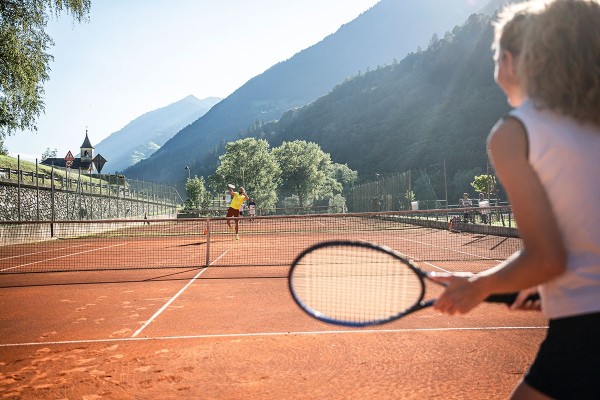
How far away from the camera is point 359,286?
2543 millimetres

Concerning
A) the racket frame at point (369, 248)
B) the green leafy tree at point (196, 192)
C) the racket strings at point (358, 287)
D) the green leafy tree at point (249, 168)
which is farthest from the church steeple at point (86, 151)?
the racket frame at point (369, 248)

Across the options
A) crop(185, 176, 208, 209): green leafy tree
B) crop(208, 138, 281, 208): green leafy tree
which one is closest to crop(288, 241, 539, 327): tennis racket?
crop(185, 176, 208, 209): green leafy tree

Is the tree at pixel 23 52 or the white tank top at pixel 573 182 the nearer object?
the white tank top at pixel 573 182

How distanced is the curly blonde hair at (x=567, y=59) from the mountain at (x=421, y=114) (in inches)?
3568

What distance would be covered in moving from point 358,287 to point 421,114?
141 metres

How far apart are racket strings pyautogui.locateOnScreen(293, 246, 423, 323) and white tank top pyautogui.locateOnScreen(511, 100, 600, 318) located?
0.61 m

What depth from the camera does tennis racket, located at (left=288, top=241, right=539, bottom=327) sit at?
1.80 metres

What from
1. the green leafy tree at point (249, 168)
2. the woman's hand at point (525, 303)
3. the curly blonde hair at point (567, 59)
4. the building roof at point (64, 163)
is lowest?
the woman's hand at point (525, 303)

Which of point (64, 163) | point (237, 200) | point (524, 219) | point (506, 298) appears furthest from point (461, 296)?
point (64, 163)

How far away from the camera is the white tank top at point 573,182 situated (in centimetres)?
120

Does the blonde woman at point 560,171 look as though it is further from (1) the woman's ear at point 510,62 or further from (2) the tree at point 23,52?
(2) the tree at point 23,52

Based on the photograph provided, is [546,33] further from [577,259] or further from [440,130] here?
[440,130]

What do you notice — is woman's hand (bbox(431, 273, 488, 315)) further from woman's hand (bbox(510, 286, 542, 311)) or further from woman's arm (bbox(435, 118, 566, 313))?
woman's hand (bbox(510, 286, 542, 311))

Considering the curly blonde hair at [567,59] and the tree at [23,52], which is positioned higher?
the tree at [23,52]
